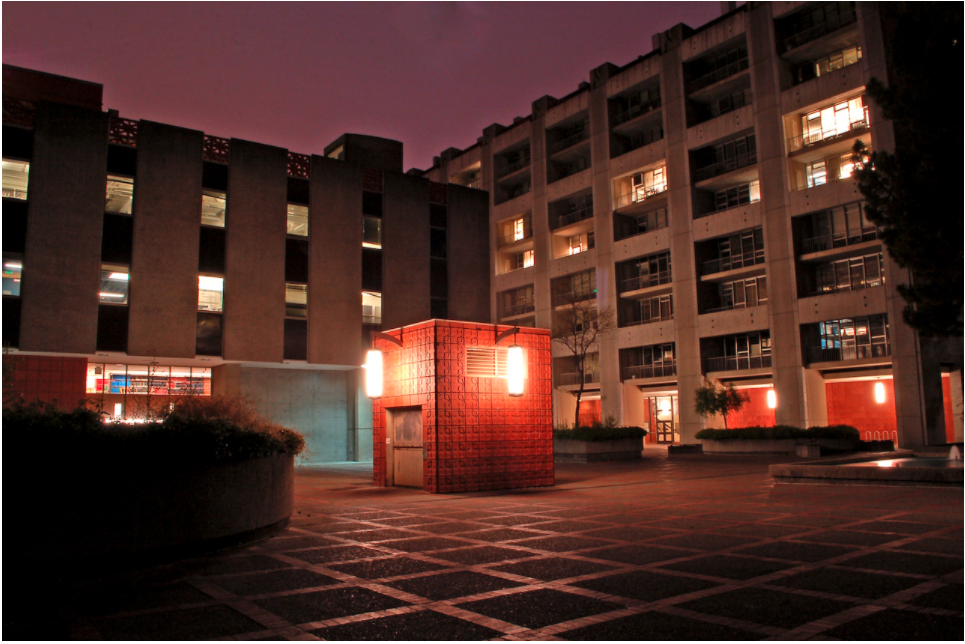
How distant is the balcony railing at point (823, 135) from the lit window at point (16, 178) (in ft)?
132

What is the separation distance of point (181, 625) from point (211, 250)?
27447mm

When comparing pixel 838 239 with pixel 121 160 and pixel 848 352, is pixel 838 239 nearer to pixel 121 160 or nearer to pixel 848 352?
pixel 848 352

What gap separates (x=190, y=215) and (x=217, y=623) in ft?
91.4

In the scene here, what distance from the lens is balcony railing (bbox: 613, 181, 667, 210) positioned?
1985 inches

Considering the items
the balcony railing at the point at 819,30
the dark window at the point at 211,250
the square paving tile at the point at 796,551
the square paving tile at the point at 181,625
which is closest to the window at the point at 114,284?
the dark window at the point at 211,250

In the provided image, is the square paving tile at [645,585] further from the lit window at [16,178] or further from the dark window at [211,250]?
the lit window at [16,178]

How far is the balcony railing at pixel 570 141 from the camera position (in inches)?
2218

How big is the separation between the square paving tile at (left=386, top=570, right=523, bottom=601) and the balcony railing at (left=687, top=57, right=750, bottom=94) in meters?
46.1

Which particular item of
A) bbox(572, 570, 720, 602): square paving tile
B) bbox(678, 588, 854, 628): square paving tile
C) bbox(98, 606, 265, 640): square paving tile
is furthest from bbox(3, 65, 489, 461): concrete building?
bbox(678, 588, 854, 628): square paving tile

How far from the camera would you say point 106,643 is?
5.04 metres

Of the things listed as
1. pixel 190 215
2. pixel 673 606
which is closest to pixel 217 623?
pixel 673 606

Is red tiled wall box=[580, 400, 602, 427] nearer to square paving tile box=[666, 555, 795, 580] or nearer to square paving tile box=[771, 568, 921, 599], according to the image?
square paving tile box=[666, 555, 795, 580]

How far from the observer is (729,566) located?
739cm

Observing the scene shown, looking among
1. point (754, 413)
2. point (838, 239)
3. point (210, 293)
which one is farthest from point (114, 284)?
point (754, 413)
